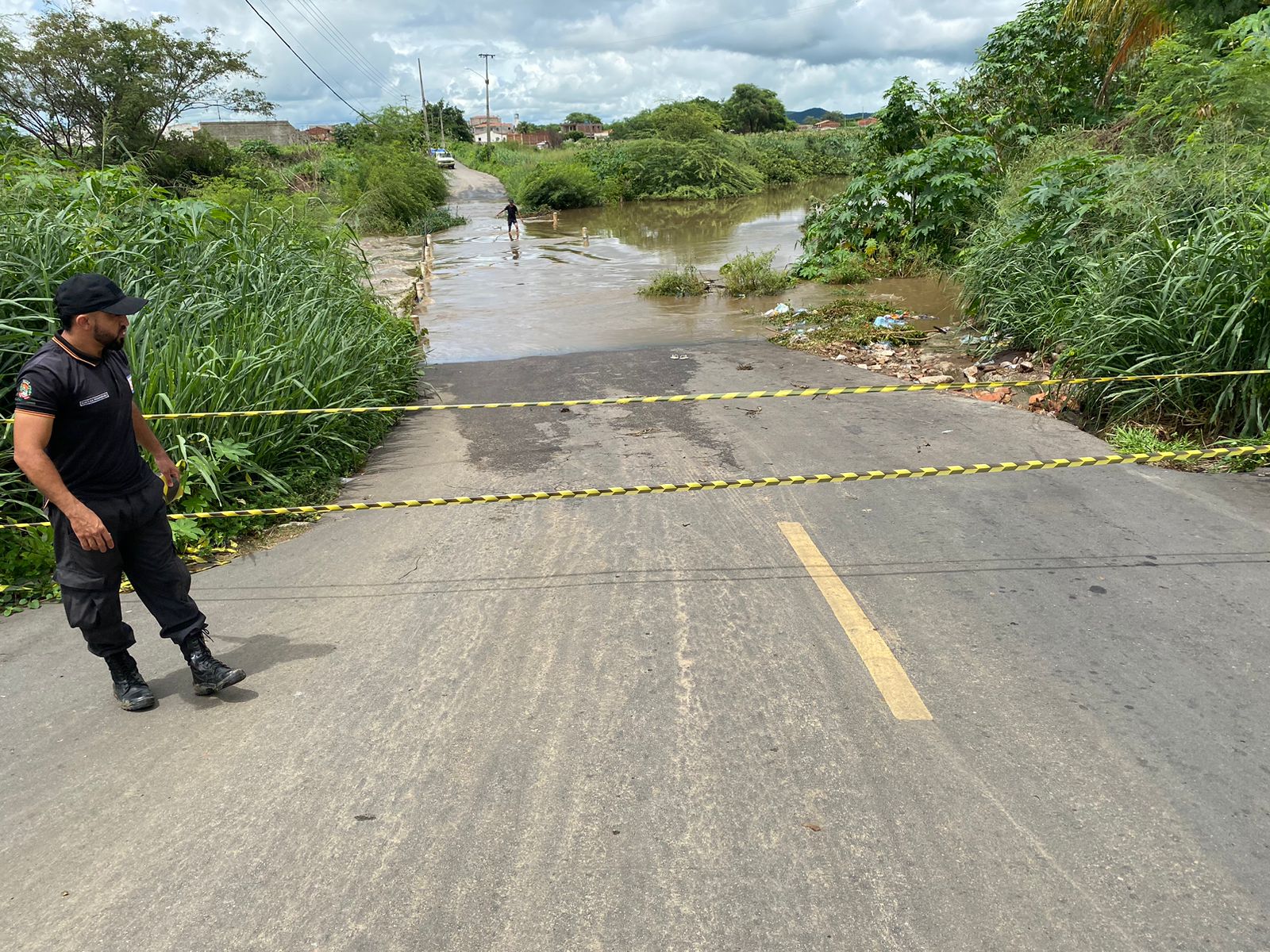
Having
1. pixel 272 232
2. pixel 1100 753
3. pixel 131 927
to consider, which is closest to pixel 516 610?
pixel 131 927

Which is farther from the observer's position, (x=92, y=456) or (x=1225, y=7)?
(x=1225, y=7)

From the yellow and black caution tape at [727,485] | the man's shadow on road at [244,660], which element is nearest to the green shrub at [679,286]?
the yellow and black caution tape at [727,485]

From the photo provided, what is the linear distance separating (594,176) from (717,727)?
2175 inches

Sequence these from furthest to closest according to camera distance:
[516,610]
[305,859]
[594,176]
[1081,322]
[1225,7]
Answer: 1. [594,176]
2. [1225,7]
3. [1081,322]
4. [516,610]
5. [305,859]

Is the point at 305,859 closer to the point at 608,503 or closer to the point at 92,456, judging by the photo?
the point at 92,456

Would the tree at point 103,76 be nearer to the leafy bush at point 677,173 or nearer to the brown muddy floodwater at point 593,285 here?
the brown muddy floodwater at point 593,285

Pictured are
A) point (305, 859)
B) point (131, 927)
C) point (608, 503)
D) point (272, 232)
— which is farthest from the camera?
point (272, 232)

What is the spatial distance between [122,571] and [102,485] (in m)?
0.40

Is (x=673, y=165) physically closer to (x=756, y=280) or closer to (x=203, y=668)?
(x=756, y=280)

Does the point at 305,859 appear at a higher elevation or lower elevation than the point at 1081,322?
lower

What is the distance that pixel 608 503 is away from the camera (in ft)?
20.5

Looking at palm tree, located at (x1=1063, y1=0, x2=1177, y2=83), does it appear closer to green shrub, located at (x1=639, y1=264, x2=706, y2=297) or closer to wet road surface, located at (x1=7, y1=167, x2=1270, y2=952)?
green shrub, located at (x1=639, y1=264, x2=706, y2=297)

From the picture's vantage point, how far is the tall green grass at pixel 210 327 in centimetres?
608

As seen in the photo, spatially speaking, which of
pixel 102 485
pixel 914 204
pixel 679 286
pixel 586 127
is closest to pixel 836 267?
pixel 914 204
